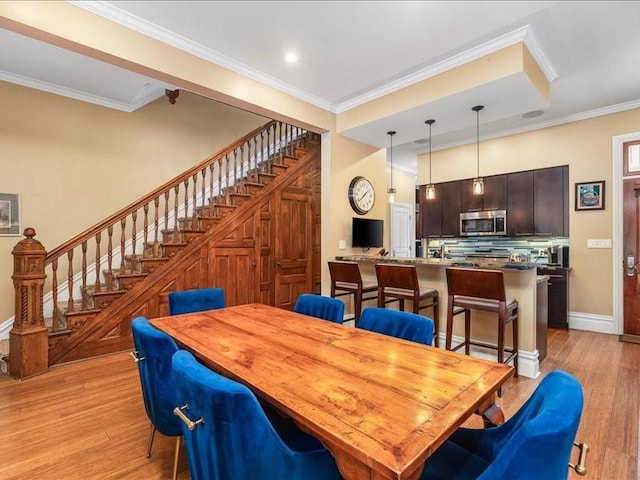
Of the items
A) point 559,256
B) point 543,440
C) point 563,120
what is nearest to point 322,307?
point 543,440

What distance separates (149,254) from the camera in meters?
4.10

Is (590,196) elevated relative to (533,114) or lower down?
lower down

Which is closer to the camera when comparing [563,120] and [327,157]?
[327,157]

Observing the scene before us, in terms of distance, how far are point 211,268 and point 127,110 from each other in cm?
262

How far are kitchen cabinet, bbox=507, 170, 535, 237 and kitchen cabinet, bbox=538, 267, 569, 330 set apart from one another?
0.71m

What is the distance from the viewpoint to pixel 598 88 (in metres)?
3.91

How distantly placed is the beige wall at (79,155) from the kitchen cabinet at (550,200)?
534cm

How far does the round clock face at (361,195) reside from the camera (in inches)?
187

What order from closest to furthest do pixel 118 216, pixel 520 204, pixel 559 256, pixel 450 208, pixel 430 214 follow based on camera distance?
pixel 118 216 → pixel 559 256 → pixel 520 204 → pixel 450 208 → pixel 430 214

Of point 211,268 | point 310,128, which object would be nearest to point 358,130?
point 310,128

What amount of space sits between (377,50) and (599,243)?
13.1ft

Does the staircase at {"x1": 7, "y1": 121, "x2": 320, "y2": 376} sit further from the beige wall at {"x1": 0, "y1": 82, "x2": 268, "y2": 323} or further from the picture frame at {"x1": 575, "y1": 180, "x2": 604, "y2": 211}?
the picture frame at {"x1": 575, "y1": 180, "x2": 604, "y2": 211}

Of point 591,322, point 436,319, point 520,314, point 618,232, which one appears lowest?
point 591,322

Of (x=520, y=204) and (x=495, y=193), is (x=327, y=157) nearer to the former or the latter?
(x=495, y=193)
